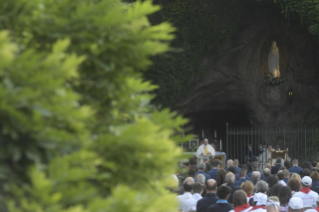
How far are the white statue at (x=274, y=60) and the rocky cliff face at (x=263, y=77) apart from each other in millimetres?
373

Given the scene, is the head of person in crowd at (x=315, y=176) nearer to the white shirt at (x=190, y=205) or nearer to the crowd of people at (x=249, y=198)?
the crowd of people at (x=249, y=198)

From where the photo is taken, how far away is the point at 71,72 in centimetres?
170

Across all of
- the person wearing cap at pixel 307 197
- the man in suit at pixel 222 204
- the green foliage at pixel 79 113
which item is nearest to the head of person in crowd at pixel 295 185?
the person wearing cap at pixel 307 197

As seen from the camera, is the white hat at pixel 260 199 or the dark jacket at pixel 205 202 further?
the dark jacket at pixel 205 202

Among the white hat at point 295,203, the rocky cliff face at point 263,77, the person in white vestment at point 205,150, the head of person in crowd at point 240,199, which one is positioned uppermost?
the rocky cliff face at point 263,77

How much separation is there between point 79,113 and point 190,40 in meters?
20.3

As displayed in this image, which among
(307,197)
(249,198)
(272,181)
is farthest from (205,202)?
(272,181)

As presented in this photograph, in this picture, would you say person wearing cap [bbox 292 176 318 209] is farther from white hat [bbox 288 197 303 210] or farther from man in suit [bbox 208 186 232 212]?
man in suit [bbox 208 186 232 212]

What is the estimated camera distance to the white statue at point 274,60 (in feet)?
75.8

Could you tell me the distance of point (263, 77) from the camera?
23.7m

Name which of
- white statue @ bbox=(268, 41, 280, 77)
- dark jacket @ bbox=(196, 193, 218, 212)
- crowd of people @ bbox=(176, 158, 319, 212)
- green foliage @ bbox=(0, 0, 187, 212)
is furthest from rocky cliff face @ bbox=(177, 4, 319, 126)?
green foliage @ bbox=(0, 0, 187, 212)

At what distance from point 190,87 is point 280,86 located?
516 centimetres

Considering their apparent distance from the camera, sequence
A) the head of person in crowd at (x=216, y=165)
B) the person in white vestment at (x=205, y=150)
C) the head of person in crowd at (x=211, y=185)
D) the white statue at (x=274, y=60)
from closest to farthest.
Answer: the head of person in crowd at (x=211, y=185), the head of person in crowd at (x=216, y=165), the person in white vestment at (x=205, y=150), the white statue at (x=274, y=60)

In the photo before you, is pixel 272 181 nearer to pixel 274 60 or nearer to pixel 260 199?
pixel 260 199
